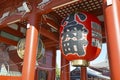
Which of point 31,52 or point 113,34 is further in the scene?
point 31,52

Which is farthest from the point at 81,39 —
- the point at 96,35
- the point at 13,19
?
the point at 13,19

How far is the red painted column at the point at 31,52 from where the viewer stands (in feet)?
8.56

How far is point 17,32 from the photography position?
4582mm

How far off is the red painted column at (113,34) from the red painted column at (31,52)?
1286mm

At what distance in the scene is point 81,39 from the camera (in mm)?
2219

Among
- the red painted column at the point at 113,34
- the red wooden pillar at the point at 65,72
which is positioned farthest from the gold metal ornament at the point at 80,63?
the red wooden pillar at the point at 65,72

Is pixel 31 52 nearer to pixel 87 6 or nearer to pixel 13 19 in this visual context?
pixel 13 19

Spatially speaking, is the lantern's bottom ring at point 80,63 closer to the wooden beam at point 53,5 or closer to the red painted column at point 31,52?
the red painted column at point 31,52

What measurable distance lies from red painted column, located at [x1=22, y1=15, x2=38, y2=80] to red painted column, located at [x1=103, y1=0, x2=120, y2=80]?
129 cm

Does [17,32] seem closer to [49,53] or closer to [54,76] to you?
[49,53]

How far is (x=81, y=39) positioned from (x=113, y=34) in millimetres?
505

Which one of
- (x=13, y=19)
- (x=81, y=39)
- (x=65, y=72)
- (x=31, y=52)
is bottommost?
(x=65, y=72)

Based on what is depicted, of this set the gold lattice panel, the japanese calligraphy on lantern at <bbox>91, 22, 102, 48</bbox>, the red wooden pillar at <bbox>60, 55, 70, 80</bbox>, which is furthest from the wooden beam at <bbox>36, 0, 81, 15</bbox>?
the red wooden pillar at <bbox>60, 55, 70, 80</bbox>

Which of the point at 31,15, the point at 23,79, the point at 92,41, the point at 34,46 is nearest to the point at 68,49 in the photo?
the point at 92,41
